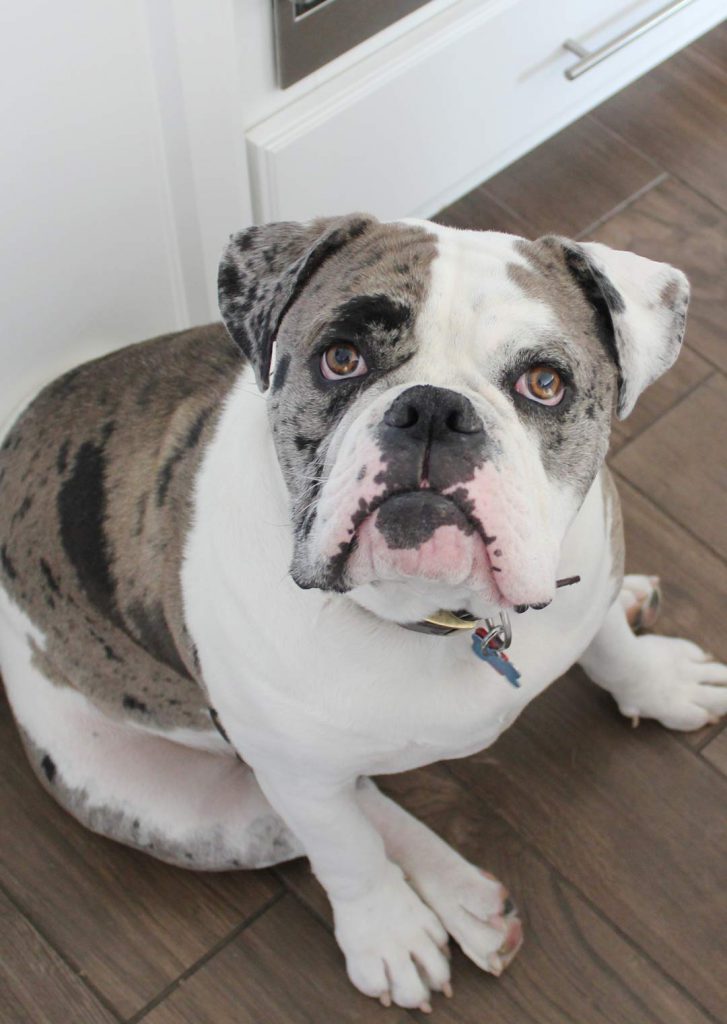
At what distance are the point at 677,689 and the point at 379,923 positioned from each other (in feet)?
1.79

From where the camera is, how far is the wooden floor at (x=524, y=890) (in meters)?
1.72

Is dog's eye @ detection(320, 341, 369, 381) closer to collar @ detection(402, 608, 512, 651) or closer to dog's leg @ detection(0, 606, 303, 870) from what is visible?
collar @ detection(402, 608, 512, 651)

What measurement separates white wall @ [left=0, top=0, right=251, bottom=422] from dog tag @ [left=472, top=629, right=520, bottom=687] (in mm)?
844

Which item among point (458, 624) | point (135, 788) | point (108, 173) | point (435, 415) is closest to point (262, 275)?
point (435, 415)

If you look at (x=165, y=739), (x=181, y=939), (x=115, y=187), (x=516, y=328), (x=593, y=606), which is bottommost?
(x=181, y=939)

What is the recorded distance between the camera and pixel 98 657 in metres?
1.58

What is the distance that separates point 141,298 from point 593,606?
0.91 m

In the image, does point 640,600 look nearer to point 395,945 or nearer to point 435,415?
point 395,945

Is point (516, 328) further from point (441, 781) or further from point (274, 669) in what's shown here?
point (441, 781)

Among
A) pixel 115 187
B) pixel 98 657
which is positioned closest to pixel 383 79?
pixel 115 187

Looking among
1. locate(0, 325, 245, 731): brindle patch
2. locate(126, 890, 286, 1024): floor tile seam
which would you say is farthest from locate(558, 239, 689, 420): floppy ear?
locate(126, 890, 286, 1024): floor tile seam

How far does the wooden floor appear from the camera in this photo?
1.72 metres

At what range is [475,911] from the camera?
170cm

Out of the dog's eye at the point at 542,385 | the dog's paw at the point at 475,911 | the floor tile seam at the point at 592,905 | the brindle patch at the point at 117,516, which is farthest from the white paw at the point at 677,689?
the dog's eye at the point at 542,385
